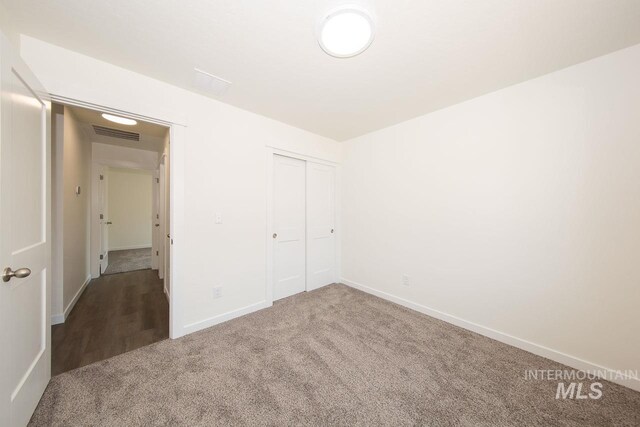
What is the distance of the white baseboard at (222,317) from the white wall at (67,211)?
156 cm

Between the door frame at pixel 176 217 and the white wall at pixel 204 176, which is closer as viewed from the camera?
the white wall at pixel 204 176

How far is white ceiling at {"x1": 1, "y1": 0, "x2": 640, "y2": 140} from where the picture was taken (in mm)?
1288

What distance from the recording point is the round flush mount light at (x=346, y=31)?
131 centimetres

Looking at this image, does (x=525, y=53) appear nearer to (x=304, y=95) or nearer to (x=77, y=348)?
(x=304, y=95)

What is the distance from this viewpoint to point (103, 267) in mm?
4207

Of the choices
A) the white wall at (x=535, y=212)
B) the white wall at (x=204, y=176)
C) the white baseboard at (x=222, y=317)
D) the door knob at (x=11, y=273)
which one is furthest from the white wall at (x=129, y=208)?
the white wall at (x=535, y=212)

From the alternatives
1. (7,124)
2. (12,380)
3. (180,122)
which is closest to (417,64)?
(180,122)

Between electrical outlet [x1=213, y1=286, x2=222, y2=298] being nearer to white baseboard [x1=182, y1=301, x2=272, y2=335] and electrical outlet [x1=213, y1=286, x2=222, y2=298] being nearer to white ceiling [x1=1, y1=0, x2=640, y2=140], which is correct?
white baseboard [x1=182, y1=301, x2=272, y2=335]

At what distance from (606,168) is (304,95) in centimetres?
253

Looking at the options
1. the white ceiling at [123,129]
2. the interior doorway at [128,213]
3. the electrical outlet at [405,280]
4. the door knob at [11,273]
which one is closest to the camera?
the door knob at [11,273]

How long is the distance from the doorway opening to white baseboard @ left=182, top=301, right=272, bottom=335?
0.85 feet

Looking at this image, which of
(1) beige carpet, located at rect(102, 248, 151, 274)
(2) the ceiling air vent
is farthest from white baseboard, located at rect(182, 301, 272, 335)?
(1) beige carpet, located at rect(102, 248, 151, 274)

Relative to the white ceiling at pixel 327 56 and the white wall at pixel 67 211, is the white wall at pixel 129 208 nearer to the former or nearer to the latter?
the white wall at pixel 67 211

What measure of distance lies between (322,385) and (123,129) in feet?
12.6
